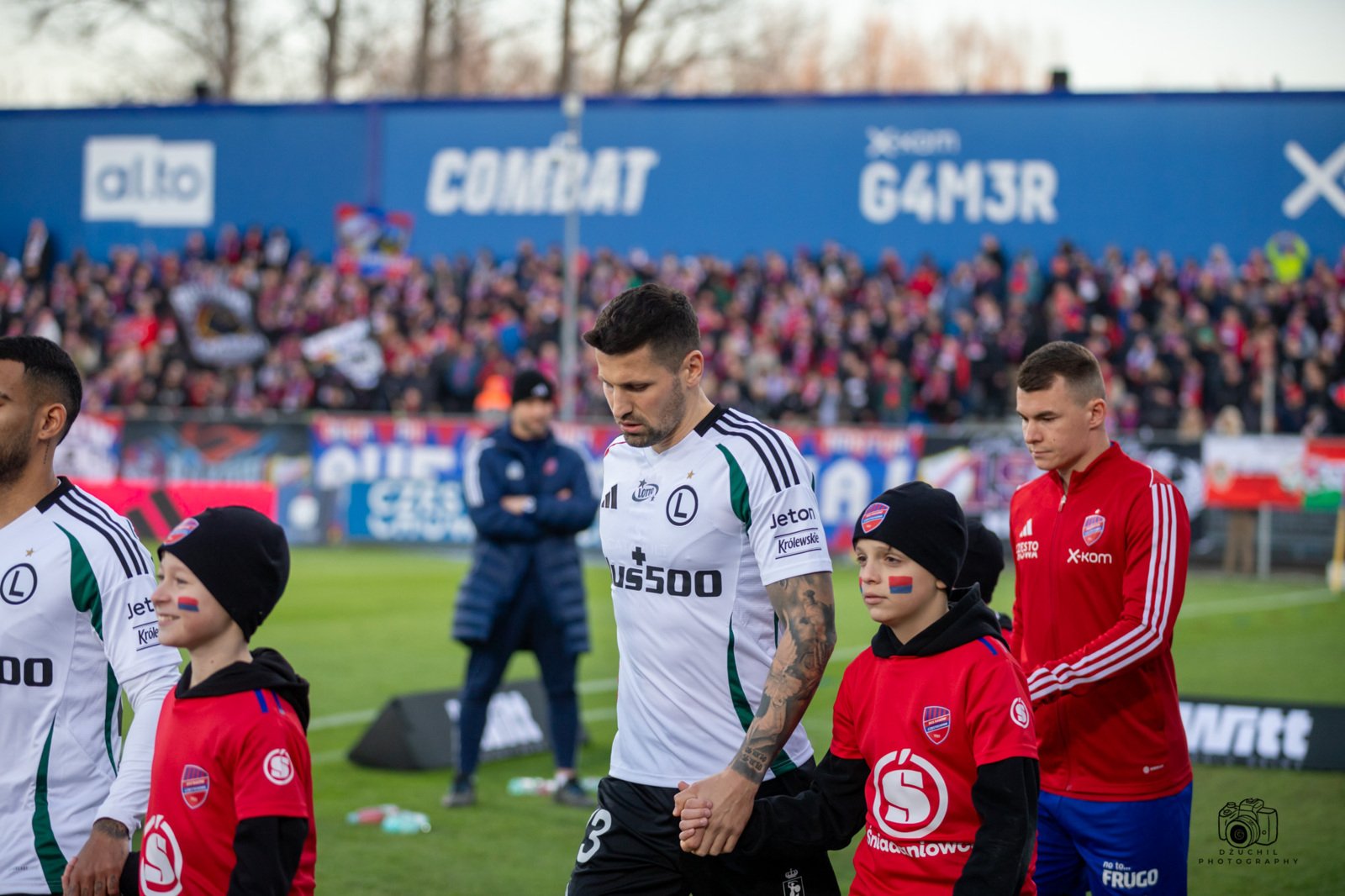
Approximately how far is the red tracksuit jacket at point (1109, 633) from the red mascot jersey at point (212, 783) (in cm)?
228

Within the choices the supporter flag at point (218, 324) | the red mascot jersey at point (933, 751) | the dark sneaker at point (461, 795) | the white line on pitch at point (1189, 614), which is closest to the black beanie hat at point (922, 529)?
the red mascot jersey at point (933, 751)

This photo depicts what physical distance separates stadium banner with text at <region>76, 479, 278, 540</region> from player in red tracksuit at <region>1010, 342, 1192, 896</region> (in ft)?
53.4

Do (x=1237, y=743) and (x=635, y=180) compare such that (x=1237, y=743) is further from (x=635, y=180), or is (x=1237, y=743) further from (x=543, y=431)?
(x=635, y=180)

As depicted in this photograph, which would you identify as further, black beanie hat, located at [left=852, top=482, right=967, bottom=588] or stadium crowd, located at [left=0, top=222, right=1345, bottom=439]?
stadium crowd, located at [left=0, top=222, right=1345, bottom=439]

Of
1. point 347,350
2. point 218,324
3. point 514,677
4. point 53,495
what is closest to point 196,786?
point 53,495

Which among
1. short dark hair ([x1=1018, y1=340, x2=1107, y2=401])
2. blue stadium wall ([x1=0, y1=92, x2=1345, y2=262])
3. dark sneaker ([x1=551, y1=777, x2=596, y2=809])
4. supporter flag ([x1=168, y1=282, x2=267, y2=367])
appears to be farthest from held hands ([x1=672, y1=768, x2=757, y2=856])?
supporter flag ([x1=168, y1=282, x2=267, y2=367])

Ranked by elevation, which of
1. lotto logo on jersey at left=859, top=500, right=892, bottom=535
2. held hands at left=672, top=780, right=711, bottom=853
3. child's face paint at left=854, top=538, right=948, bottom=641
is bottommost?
held hands at left=672, top=780, right=711, bottom=853

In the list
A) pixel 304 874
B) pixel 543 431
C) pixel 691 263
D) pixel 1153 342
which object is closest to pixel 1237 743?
pixel 543 431

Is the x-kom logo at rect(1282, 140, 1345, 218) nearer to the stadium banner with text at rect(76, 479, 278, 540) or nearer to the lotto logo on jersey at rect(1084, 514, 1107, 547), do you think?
the stadium banner with text at rect(76, 479, 278, 540)

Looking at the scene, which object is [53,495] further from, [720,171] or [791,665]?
[720,171]

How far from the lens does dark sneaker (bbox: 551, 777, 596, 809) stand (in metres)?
8.20

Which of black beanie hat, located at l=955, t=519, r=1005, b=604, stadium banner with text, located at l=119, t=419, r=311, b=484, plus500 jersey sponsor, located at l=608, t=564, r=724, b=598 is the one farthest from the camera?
stadium banner with text, located at l=119, t=419, r=311, b=484

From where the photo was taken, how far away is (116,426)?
22859 millimetres

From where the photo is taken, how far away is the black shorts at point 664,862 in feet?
13.0
